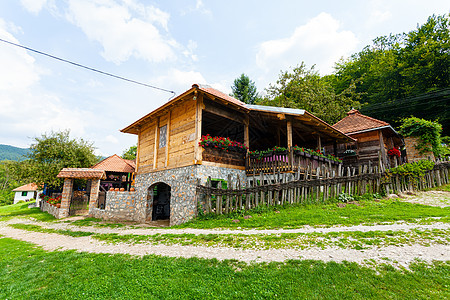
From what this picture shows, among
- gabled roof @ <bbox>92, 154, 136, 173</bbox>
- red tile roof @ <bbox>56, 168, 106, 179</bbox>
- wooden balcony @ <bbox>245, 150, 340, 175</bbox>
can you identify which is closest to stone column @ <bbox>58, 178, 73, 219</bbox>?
red tile roof @ <bbox>56, 168, 106, 179</bbox>

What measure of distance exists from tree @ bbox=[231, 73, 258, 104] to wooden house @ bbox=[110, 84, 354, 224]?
56.9 ft

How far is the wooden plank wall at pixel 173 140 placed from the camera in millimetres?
10406

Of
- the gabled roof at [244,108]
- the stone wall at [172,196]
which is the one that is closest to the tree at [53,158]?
the stone wall at [172,196]

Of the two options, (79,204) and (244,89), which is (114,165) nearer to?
Answer: (79,204)

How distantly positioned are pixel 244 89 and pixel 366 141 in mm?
18852

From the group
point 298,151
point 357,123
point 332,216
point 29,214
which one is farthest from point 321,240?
point 29,214

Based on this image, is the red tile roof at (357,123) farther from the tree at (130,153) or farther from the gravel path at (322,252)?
the tree at (130,153)

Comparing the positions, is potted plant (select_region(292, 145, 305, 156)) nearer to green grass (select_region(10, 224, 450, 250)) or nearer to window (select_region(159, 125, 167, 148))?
green grass (select_region(10, 224, 450, 250))

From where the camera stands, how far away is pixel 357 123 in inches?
663

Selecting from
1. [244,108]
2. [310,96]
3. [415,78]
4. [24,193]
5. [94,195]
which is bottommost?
[24,193]

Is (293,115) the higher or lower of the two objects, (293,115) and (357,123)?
the lower

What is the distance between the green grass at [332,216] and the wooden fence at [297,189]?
0.41 m

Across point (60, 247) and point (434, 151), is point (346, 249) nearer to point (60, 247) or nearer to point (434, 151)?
point (60, 247)

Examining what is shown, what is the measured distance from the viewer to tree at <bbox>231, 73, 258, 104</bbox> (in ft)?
103
